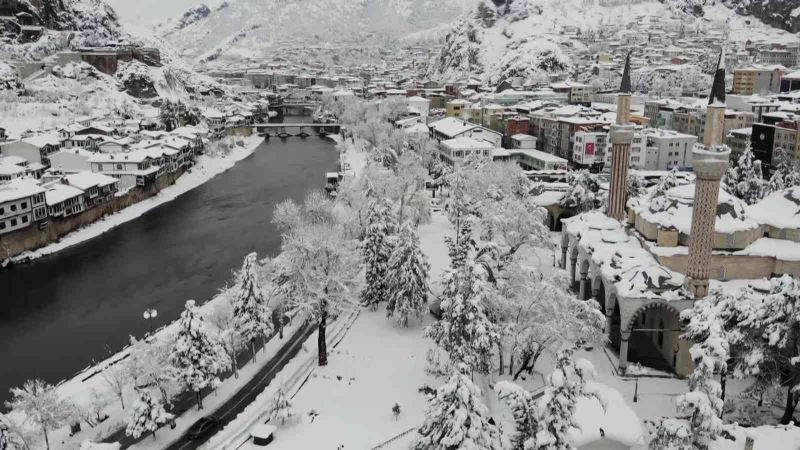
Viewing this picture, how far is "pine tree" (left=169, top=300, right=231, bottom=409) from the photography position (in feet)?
74.1

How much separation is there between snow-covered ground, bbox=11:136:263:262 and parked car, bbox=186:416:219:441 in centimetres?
2692

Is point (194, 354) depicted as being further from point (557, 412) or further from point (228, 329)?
point (557, 412)

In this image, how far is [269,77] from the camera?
607ft

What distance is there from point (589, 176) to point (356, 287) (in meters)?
23.5

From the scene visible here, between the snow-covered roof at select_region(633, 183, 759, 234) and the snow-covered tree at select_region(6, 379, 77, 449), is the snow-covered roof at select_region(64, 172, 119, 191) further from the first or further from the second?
the snow-covered roof at select_region(633, 183, 759, 234)

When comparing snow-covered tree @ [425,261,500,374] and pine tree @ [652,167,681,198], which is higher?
pine tree @ [652,167,681,198]

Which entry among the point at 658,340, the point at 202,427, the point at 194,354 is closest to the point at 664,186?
the point at 658,340

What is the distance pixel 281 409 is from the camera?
71.2 feet

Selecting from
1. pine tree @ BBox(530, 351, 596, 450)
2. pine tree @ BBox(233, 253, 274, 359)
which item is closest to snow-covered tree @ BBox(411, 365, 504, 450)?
pine tree @ BBox(530, 351, 596, 450)

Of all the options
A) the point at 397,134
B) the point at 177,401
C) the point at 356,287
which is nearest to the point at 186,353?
the point at 177,401

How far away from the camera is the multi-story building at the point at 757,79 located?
97.4 m

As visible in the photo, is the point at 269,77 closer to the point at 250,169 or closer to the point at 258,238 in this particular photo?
the point at 250,169

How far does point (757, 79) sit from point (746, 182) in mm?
60488

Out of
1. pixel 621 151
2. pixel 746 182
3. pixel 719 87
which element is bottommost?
pixel 746 182
